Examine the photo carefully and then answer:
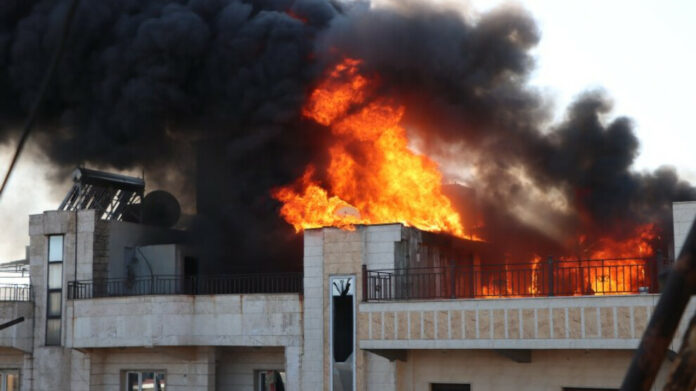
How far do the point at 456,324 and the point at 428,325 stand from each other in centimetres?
66

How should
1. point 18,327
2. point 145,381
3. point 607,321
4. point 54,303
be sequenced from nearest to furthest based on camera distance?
point 607,321 → point 145,381 → point 18,327 → point 54,303

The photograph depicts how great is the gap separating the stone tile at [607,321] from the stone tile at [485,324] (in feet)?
7.68

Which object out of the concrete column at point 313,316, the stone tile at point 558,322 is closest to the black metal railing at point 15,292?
the concrete column at point 313,316

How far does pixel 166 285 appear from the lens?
91.6 ft

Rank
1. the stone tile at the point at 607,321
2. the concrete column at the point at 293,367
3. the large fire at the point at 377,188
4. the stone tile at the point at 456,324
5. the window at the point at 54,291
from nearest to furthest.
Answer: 1. the stone tile at the point at 607,321
2. the stone tile at the point at 456,324
3. the concrete column at the point at 293,367
4. the large fire at the point at 377,188
5. the window at the point at 54,291

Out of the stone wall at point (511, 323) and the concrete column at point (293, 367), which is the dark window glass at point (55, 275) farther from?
the stone wall at point (511, 323)

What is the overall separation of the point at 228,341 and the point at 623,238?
1473 cm

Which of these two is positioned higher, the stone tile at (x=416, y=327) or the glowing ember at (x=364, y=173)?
the glowing ember at (x=364, y=173)

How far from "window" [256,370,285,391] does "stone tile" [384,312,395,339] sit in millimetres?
4951

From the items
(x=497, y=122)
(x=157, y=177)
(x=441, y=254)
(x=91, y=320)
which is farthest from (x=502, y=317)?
(x=157, y=177)

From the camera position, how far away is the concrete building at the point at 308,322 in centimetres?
1950

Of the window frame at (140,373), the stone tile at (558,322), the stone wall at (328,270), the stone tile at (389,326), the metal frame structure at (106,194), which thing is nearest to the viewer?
the stone tile at (558,322)

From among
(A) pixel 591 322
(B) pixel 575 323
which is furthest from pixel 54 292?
(A) pixel 591 322

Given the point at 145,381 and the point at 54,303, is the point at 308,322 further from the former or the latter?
the point at 54,303
